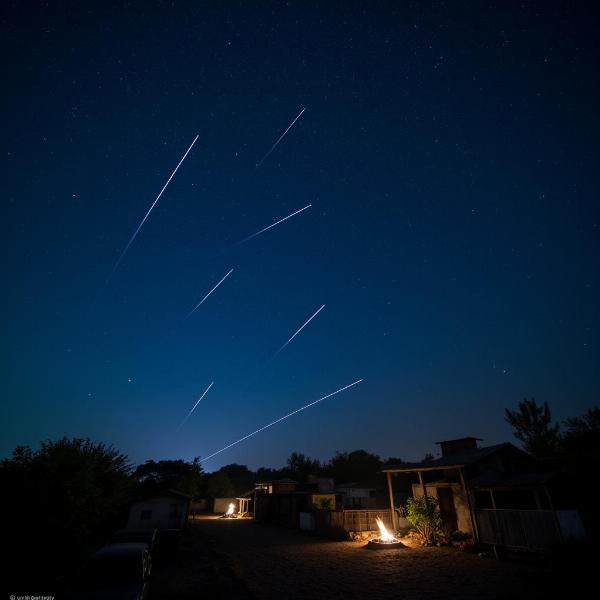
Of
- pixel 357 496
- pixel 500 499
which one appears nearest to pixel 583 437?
pixel 500 499

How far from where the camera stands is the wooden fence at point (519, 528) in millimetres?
15750

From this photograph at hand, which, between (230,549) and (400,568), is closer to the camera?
(400,568)

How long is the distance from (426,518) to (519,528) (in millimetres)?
5601

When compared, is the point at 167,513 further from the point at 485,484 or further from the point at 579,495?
the point at 579,495

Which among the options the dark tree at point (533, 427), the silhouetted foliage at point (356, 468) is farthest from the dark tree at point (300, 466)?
the dark tree at point (533, 427)

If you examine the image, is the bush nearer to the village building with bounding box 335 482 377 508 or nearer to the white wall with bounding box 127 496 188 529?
the white wall with bounding box 127 496 188 529

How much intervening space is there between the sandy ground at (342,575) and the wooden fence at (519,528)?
5.16 feet

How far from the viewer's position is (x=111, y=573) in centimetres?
925

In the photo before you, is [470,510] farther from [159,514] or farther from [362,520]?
[159,514]

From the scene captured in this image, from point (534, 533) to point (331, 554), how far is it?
1036cm

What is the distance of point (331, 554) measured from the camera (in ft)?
64.5

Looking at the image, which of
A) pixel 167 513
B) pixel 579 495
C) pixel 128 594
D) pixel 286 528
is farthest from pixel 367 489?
pixel 128 594

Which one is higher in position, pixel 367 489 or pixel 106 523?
pixel 367 489

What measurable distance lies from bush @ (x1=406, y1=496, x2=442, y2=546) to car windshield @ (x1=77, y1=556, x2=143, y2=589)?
1753 cm
